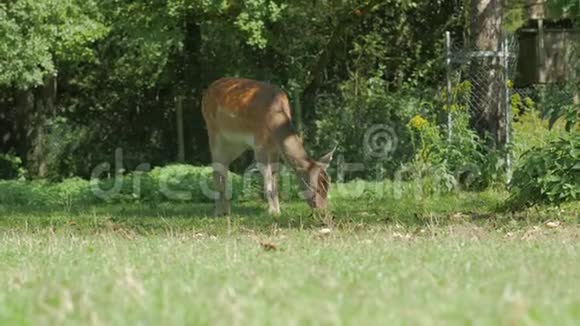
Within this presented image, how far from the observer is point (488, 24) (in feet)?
59.3

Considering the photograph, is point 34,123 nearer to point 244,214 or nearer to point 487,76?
point 487,76

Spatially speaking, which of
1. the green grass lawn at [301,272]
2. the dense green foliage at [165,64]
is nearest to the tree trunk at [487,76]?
the dense green foliage at [165,64]

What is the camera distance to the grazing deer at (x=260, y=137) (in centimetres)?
1489

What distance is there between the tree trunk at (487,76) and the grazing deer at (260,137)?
3979 mm

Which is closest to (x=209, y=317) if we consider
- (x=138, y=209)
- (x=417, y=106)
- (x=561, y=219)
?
(x=561, y=219)

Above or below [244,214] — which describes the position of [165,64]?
above

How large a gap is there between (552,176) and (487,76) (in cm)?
516

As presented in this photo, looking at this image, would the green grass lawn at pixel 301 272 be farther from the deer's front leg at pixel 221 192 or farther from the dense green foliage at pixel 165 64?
the dense green foliage at pixel 165 64

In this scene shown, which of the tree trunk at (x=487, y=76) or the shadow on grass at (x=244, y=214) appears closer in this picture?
the shadow on grass at (x=244, y=214)

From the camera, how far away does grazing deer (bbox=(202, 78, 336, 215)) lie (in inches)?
586

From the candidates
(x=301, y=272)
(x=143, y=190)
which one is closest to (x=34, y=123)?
(x=143, y=190)

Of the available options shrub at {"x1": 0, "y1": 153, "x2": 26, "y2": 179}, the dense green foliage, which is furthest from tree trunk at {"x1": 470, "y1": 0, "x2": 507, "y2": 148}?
shrub at {"x1": 0, "y1": 153, "x2": 26, "y2": 179}

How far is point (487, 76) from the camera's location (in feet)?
59.7
